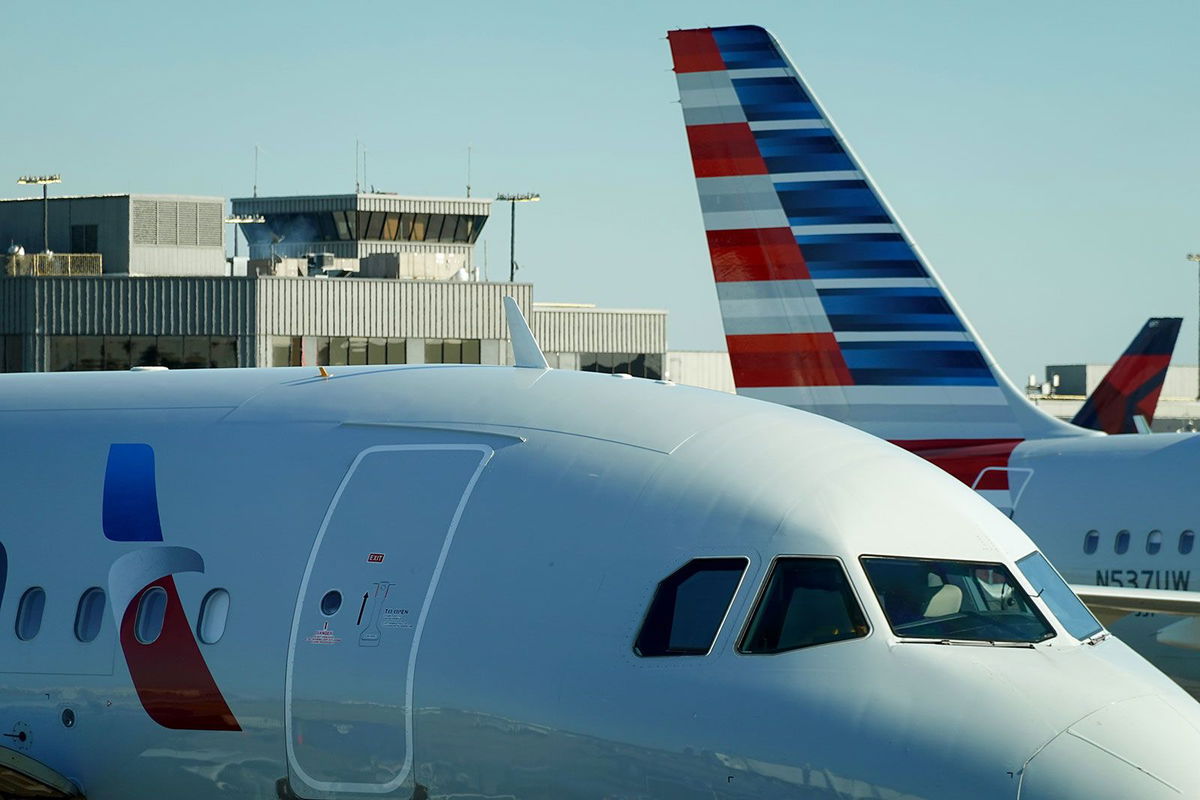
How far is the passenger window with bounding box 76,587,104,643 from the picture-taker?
1043cm

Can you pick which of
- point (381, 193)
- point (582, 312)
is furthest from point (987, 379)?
point (381, 193)

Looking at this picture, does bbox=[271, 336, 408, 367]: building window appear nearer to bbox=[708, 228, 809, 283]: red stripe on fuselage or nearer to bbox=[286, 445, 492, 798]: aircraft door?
bbox=[708, 228, 809, 283]: red stripe on fuselage

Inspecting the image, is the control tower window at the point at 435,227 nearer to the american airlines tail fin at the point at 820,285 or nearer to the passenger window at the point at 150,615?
the american airlines tail fin at the point at 820,285

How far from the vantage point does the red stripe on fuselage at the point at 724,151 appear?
26391mm

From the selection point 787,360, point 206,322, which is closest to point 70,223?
point 206,322

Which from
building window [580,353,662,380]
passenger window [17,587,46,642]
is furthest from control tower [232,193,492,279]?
passenger window [17,587,46,642]

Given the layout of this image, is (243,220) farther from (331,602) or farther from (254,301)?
(331,602)

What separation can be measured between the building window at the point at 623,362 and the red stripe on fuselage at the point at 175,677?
64120mm

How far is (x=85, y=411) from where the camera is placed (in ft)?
38.4

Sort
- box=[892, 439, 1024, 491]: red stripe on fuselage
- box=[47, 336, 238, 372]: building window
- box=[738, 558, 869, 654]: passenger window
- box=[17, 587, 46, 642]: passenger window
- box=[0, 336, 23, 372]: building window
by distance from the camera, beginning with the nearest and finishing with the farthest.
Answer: box=[738, 558, 869, 654]: passenger window → box=[17, 587, 46, 642]: passenger window → box=[892, 439, 1024, 491]: red stripe on fuselage → box=[47, 336, 238, 372]: building window → box=[0, 336, 23, 372]: building window

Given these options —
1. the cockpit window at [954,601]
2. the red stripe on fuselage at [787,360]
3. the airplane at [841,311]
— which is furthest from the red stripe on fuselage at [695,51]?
the cockpit window at [954,601]

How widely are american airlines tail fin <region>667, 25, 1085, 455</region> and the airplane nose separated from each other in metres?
16.4

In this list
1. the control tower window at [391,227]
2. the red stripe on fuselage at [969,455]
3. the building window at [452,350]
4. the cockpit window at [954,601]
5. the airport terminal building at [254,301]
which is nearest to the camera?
the cockpit window at [954,601]

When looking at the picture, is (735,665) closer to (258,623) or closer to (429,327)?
(258,623)
